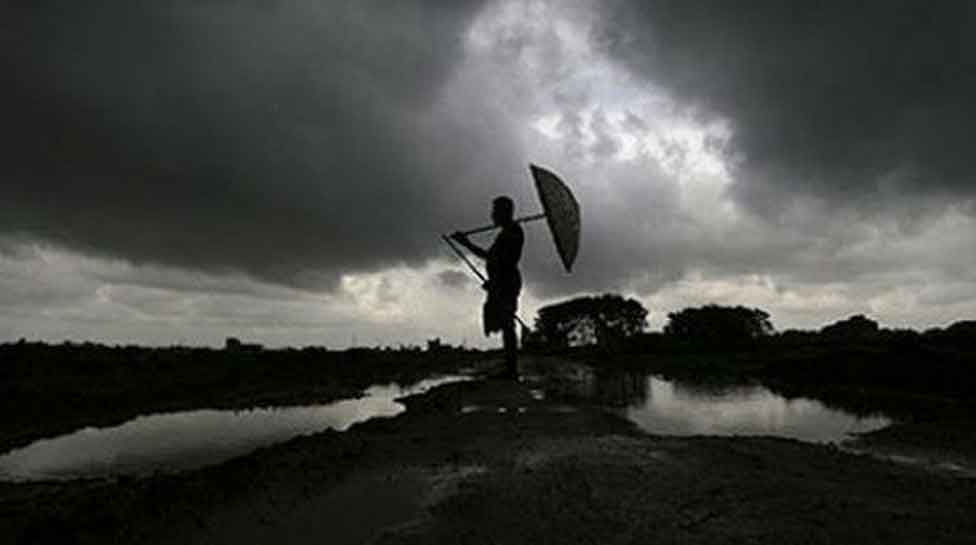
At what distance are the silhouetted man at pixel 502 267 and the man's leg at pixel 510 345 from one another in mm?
97

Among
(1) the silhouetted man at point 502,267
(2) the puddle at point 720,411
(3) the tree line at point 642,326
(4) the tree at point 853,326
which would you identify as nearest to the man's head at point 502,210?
(1) the silhouetted man at point 502,267

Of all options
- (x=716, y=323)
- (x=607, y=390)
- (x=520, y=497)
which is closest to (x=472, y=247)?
(x=607, y=390)

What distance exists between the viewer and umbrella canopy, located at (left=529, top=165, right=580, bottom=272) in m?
16.2

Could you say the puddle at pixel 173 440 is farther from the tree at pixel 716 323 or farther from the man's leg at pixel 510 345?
the tree at pixel 716 323

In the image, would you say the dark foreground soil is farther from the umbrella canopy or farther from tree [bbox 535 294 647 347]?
tree [bbox 535 294 647 347]

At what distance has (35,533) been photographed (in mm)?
7074

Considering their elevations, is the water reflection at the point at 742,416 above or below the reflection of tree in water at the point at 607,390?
below

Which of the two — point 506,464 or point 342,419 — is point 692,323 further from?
point 506,464

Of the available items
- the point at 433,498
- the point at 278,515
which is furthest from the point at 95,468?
the point at 433,498

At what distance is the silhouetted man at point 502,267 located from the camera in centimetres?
1759

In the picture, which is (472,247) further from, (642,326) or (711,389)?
(642,326)

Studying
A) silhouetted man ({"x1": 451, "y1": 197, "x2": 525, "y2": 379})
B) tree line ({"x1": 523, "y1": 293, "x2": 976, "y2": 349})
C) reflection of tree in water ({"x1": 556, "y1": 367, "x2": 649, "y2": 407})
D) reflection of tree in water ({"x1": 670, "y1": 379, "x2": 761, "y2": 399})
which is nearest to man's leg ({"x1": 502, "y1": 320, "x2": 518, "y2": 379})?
silhouetted man ({"x1": 451, "y1": 197, "x2": 525, "y2": 379})

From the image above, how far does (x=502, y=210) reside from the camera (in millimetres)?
17641

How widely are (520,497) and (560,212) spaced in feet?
33.0
